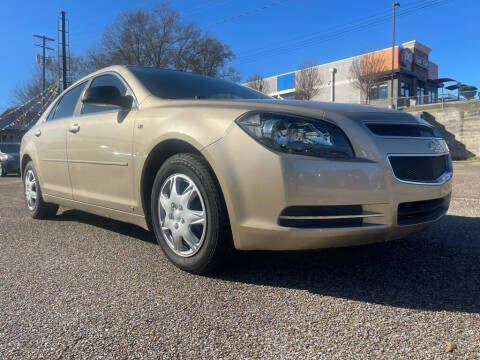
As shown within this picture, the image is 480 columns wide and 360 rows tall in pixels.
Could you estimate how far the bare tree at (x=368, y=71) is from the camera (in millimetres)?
34000

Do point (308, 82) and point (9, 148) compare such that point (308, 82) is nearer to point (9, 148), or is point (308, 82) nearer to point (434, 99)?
point (434, 99)

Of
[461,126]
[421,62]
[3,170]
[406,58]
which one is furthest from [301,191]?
[421,62]

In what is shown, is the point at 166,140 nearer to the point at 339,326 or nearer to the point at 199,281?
the point at 199,281

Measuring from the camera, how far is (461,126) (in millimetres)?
23031

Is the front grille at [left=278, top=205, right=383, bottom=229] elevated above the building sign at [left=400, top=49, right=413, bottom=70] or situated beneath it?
situated beneath

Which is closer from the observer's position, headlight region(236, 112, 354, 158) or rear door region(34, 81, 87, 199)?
headlight region(236, 112, 354, 158)

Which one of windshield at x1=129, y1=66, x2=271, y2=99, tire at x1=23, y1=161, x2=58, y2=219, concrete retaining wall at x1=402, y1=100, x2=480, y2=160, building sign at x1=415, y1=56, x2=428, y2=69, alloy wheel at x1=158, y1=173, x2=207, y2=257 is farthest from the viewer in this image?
building sign at x1=415, y1=56, x2=428, y2=69

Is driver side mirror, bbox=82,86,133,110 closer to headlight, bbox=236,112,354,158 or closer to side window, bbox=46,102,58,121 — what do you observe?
headlight, bbox=236,112,354,158

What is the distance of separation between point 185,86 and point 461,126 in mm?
23788

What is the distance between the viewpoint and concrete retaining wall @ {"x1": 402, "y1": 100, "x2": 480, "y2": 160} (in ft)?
73.4

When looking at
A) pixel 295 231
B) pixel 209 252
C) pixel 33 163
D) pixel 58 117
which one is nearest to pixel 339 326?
pixel 295 231

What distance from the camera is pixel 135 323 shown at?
1.91 metres

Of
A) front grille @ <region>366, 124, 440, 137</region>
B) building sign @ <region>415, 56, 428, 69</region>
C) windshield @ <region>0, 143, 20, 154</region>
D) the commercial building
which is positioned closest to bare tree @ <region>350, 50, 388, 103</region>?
the commercial building

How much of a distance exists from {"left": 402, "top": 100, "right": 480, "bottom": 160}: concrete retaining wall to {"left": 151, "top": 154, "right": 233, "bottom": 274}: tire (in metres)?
24.0
